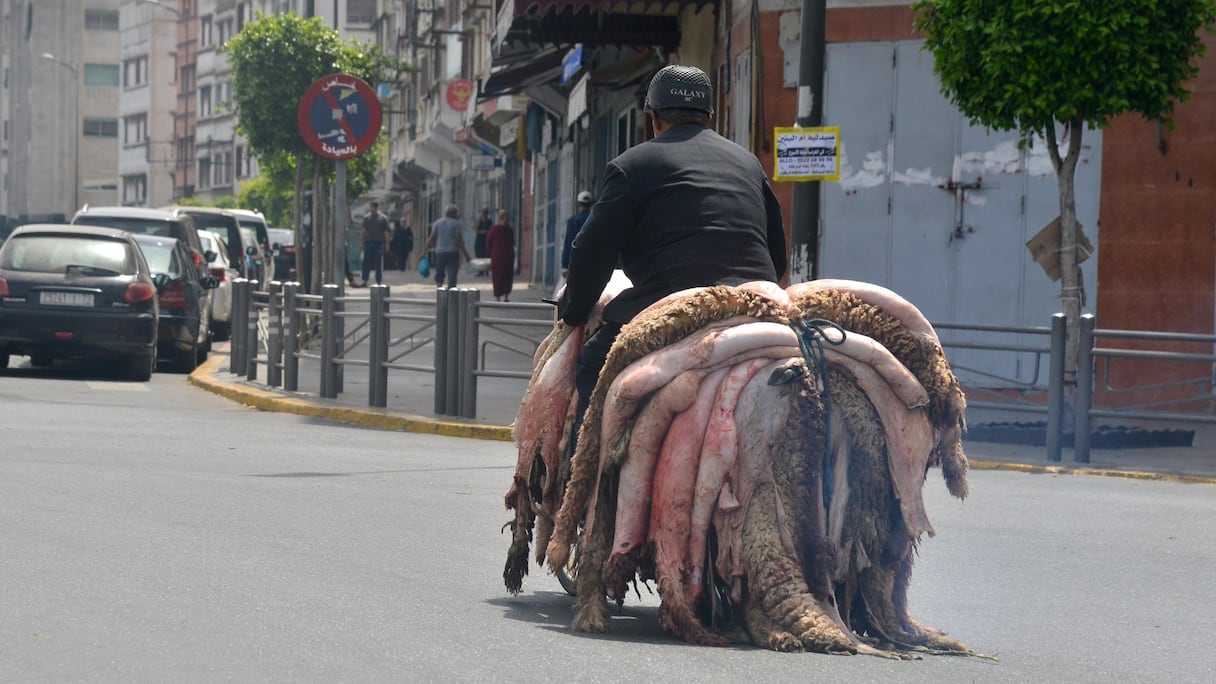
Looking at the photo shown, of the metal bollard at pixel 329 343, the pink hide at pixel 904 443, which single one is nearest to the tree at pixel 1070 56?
the metal bollard at pixel 329 343

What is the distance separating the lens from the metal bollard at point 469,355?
598 inches

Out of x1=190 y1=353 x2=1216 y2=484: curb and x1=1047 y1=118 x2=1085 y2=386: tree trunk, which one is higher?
x1=1047 y1=118 x2=1085 y2=386: tree trunk

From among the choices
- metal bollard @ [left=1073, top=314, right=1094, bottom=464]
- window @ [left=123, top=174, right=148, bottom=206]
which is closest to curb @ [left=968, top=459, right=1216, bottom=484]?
metal bollard @ [left=1073, top=314, right=1094, bottom=464]

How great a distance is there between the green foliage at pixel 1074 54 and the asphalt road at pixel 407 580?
3.06 m

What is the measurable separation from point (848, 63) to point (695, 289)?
13236 mm

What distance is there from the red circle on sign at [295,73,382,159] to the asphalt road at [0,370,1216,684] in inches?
226

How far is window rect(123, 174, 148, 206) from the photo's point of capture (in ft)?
402

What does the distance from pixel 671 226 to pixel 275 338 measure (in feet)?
40.8

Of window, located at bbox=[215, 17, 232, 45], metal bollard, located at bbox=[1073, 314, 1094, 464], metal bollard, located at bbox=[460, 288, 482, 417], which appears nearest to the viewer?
metal bollard, located at bbox=[1073, 314, 1094, 464]

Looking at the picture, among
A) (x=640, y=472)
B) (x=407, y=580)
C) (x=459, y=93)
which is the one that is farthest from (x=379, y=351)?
(x=459, y=93)

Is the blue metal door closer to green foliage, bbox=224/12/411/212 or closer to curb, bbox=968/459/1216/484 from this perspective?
curb, bbox=968/459/1216/484

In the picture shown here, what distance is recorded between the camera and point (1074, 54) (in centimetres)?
1412

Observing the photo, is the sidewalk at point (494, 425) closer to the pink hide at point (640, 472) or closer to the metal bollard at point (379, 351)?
the metal bollard at point (379, 351)

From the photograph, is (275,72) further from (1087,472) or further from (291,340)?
(1087,472)
